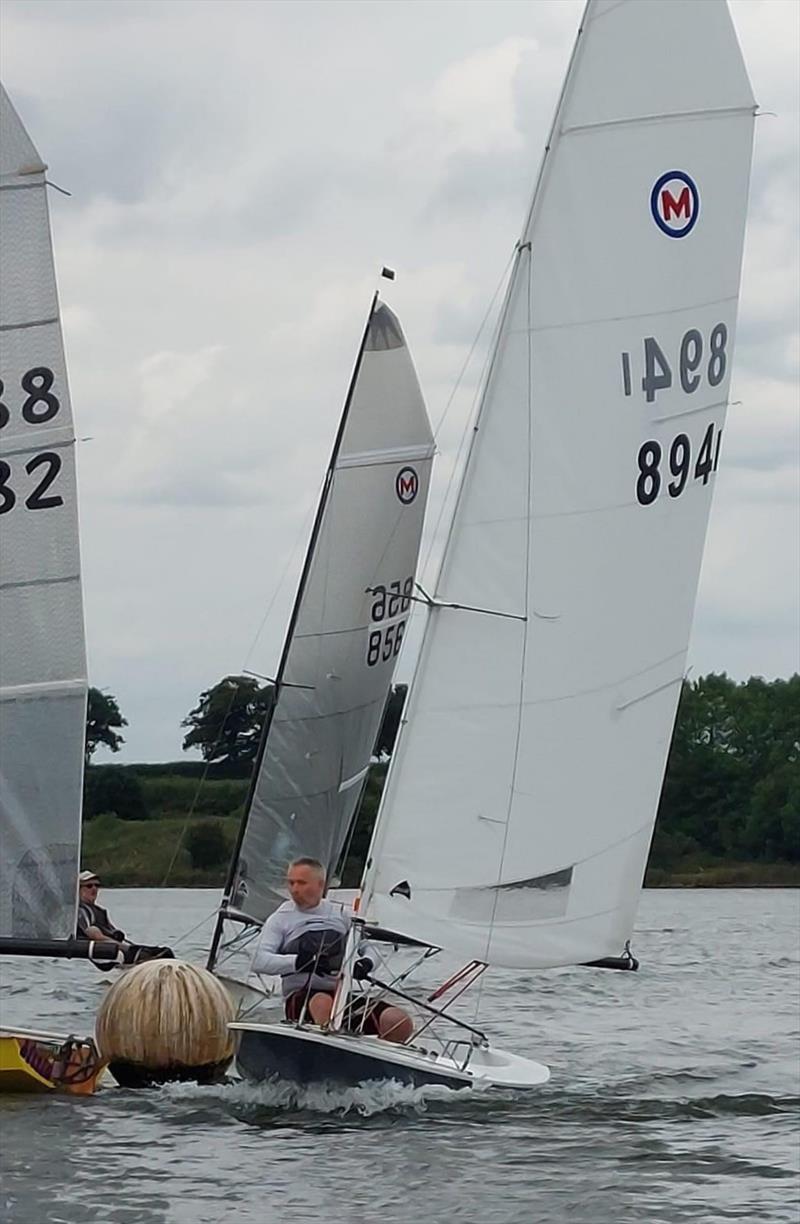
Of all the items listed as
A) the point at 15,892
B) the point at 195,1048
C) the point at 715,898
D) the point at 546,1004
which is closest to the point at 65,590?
the point at 15,892

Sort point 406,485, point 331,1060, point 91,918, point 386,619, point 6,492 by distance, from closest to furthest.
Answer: point 331,1060, point 6,492, point 91,918, point 386,619, point 406,485

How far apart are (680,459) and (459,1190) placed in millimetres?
4419

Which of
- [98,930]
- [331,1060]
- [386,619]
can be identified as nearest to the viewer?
[331,1060]

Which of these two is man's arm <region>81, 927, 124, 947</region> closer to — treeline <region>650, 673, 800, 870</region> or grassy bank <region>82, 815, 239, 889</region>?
grassy bank <region>82, 815, 239, 889</region>

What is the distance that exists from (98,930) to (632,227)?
5667 mm

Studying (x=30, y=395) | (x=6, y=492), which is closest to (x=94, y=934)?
(x=6, y=492)

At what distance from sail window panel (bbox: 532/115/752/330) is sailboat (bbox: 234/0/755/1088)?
1 cm

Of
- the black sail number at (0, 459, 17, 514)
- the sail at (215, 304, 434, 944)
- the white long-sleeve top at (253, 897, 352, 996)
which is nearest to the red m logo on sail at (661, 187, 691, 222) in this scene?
the black sail number at (0, 459, 17, 514)

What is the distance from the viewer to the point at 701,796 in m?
79.3

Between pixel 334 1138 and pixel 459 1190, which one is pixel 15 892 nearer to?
pixel 334 1138

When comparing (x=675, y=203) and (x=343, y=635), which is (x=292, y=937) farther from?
(x=343, y=635)

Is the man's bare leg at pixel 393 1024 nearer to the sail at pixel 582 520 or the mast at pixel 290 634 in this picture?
the sail at pixel 582 520

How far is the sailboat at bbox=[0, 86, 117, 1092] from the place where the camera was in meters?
13.9

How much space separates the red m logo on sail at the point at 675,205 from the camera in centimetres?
1298
